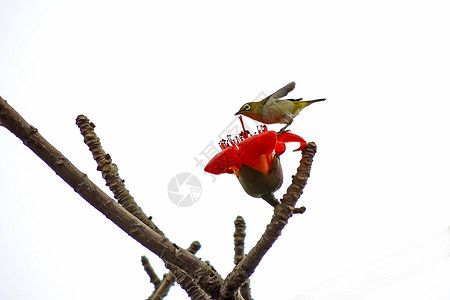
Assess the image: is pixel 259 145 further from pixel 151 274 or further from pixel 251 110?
pixel 151 274

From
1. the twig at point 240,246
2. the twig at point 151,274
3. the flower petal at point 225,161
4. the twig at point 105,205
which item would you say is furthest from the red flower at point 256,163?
the twig at point 151,274

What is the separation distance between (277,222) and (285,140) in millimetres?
154

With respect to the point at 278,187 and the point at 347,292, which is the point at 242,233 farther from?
the point at 347,292

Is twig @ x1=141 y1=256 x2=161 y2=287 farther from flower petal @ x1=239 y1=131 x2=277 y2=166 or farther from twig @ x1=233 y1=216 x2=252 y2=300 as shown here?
flower petal @ x1=239 y1=131 x2=277 y2=166

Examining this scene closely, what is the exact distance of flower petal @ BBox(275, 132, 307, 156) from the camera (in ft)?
2.57

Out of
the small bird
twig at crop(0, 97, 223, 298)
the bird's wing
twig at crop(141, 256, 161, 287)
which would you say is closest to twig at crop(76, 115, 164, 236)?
twig at crop(0, 97, 223, 298)

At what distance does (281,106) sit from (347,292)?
2.06 ft

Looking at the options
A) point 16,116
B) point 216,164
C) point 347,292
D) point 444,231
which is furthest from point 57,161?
point 444,231

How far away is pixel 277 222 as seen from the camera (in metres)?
0.74

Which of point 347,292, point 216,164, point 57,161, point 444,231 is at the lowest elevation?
point 57,161

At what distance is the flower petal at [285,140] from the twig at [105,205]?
242mm

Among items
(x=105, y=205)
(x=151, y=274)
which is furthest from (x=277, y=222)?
(x=151, y=274)

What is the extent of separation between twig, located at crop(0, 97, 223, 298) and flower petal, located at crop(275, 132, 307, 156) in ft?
0.79

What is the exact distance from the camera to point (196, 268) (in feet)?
2.52
